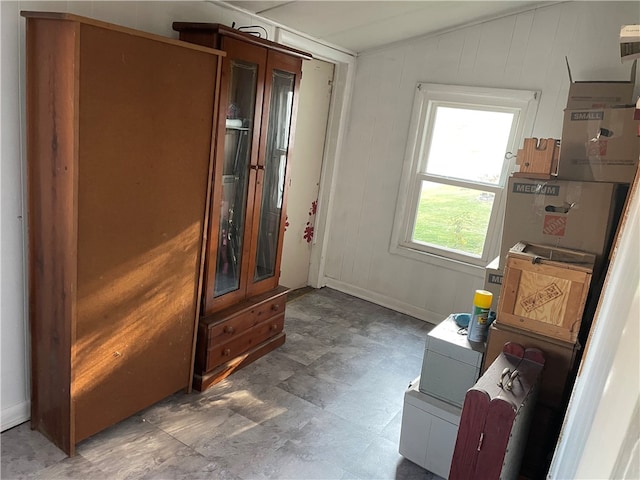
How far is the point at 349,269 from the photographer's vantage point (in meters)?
4.25

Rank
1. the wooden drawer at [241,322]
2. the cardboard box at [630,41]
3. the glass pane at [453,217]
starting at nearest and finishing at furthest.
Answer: the cardboard box at [630,41] → the wooden drawer at [241,322] → the glass pane at [453,217]

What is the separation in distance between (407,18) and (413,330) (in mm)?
2230

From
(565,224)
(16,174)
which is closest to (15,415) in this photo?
(16,174)

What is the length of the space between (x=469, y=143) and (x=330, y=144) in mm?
1137

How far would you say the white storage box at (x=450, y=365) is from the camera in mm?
2000

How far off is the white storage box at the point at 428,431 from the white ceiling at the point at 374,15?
2.17m

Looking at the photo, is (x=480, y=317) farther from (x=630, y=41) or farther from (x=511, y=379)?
(x=630, y=41)

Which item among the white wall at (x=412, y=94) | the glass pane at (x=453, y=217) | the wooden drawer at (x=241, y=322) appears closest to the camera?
the wooden drawer at (x=241, y=322)

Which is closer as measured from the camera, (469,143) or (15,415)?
(15,415)

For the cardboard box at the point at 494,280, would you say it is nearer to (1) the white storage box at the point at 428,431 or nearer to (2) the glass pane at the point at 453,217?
(1) the white storage box at the point at 428,431

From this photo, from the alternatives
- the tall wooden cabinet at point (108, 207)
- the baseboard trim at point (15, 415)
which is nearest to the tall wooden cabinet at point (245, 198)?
the tall wooden cabinet at point (108, 207)

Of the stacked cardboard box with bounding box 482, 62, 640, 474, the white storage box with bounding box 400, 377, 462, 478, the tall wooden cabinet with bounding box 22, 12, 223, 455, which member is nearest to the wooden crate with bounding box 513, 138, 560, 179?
the stacked cardboard box with bounding box 482, 62, 640, 474

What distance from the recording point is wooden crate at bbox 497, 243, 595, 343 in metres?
1.74

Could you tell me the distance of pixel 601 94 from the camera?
8.30 feet
